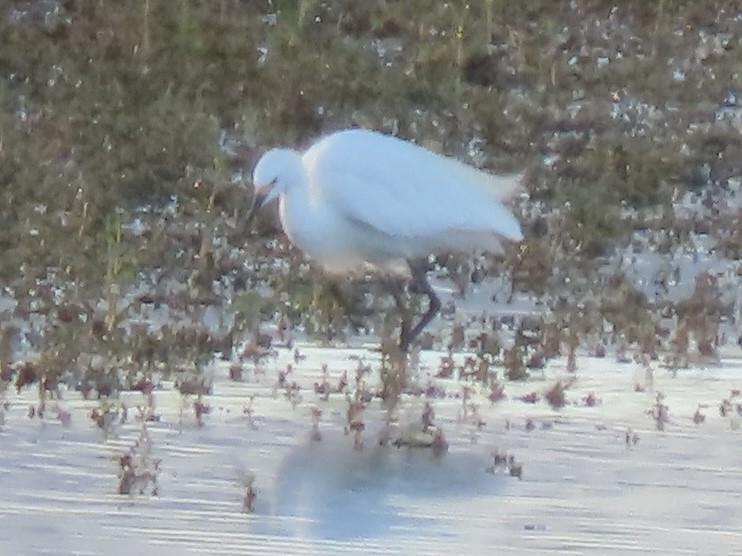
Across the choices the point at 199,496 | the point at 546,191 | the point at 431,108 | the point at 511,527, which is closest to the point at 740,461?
the point at 511,527

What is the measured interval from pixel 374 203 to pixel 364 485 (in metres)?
2.57

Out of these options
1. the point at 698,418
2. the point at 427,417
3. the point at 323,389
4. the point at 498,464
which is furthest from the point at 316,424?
the point at 698,418

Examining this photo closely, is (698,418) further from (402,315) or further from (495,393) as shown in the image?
(402,315)

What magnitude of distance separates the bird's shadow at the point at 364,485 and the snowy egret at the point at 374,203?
Answer: 1.81 m

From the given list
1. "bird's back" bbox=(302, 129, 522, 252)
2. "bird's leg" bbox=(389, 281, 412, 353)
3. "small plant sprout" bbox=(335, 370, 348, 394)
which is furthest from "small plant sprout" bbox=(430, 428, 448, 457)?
"bird's back" bbox=(302, 129, 522, 252)

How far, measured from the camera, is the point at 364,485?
6.57 metres

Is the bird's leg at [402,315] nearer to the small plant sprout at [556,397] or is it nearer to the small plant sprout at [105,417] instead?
the small plant sprout at [556,397]

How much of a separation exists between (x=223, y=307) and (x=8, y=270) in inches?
43.0

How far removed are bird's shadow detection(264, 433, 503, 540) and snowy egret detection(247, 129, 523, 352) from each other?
1813 millimetres

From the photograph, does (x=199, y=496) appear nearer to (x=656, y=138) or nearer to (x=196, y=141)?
(x=196, y=141)

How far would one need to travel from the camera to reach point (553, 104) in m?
14.6

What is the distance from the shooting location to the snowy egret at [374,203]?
29.5ft

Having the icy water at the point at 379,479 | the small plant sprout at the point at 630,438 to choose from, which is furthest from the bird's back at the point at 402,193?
the small plant sprout at the point at 630,438

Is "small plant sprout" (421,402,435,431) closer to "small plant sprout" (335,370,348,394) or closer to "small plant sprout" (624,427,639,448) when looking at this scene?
"small plant sprout" (335,370,348,394)
